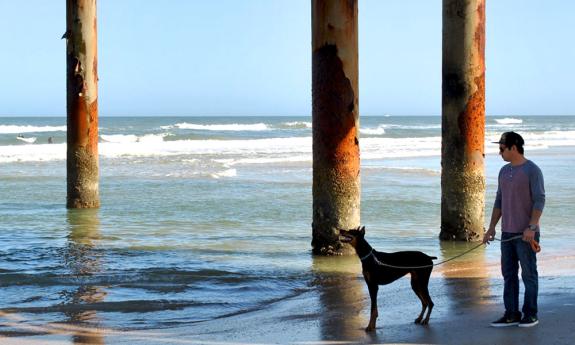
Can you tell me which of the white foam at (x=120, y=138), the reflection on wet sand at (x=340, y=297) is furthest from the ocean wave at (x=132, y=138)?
the reflection on wet sand at (x=340, y=297)

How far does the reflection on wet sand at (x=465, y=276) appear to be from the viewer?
764 cm

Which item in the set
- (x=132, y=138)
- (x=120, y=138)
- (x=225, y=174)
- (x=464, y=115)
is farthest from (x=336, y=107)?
(x=132, y=138)

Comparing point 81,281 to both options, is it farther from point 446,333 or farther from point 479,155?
point 479,155

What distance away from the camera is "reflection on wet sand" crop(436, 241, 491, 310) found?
7637 millimetres

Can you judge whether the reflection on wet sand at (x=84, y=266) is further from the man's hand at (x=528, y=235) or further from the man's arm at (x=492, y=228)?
the man's hand at (x=528, y=235)

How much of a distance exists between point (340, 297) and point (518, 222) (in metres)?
2.23

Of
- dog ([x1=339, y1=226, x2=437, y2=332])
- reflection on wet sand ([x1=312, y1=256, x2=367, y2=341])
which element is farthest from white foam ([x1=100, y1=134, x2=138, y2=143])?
dog ([x1=339, y1=226, x2=437, y2=332])

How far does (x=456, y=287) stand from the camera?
8.23m

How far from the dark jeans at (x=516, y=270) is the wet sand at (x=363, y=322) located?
0.19 m

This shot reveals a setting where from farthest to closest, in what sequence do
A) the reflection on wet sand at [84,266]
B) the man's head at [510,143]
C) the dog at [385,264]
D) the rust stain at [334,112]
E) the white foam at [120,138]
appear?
the white foam at [120,138] < the rust stain at [334,112] < the reflection on wet sand at [84,266] < the dog at [385,264] < the man's head at [510,143]

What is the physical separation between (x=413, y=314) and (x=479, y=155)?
437 cm

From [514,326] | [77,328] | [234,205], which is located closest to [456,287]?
[514,326]

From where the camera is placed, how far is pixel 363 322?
683 cm

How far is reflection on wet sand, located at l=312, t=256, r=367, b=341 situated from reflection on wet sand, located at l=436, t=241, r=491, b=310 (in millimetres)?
812
